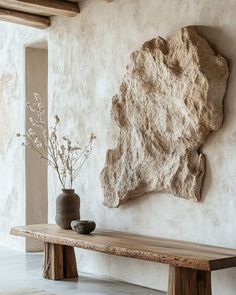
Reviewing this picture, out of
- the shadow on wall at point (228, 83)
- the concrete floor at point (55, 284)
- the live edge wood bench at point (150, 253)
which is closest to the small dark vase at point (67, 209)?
the live edge wood bench at point (150, 253)

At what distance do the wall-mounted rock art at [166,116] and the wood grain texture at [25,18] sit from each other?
5.03 feet

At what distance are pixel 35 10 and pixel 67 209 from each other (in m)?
2.08

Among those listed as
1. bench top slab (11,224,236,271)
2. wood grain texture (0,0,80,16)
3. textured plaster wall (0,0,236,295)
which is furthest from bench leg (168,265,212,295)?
wood grain texture (0,0,80,16)

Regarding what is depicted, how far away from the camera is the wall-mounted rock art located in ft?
14.5

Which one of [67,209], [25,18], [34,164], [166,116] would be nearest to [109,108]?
[166,116]

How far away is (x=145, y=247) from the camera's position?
427 cm

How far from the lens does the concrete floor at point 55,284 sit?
16.0 ft

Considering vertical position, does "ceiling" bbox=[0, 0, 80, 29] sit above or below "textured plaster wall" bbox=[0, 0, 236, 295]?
above

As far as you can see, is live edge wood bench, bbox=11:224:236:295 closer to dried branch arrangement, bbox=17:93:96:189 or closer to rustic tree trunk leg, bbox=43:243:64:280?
rustic tree trunk leg, bbox=43:243:64:280

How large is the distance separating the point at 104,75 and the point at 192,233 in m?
1.77

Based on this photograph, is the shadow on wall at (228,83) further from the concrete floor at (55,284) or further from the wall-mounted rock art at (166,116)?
the concrete floor at (55,284)

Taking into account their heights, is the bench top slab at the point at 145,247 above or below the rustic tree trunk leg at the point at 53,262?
above

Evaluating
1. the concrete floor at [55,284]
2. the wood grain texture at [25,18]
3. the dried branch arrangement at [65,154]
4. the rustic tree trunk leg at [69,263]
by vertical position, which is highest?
the wood grain texture at [25,18]

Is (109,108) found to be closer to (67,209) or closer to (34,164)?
(67,209)
